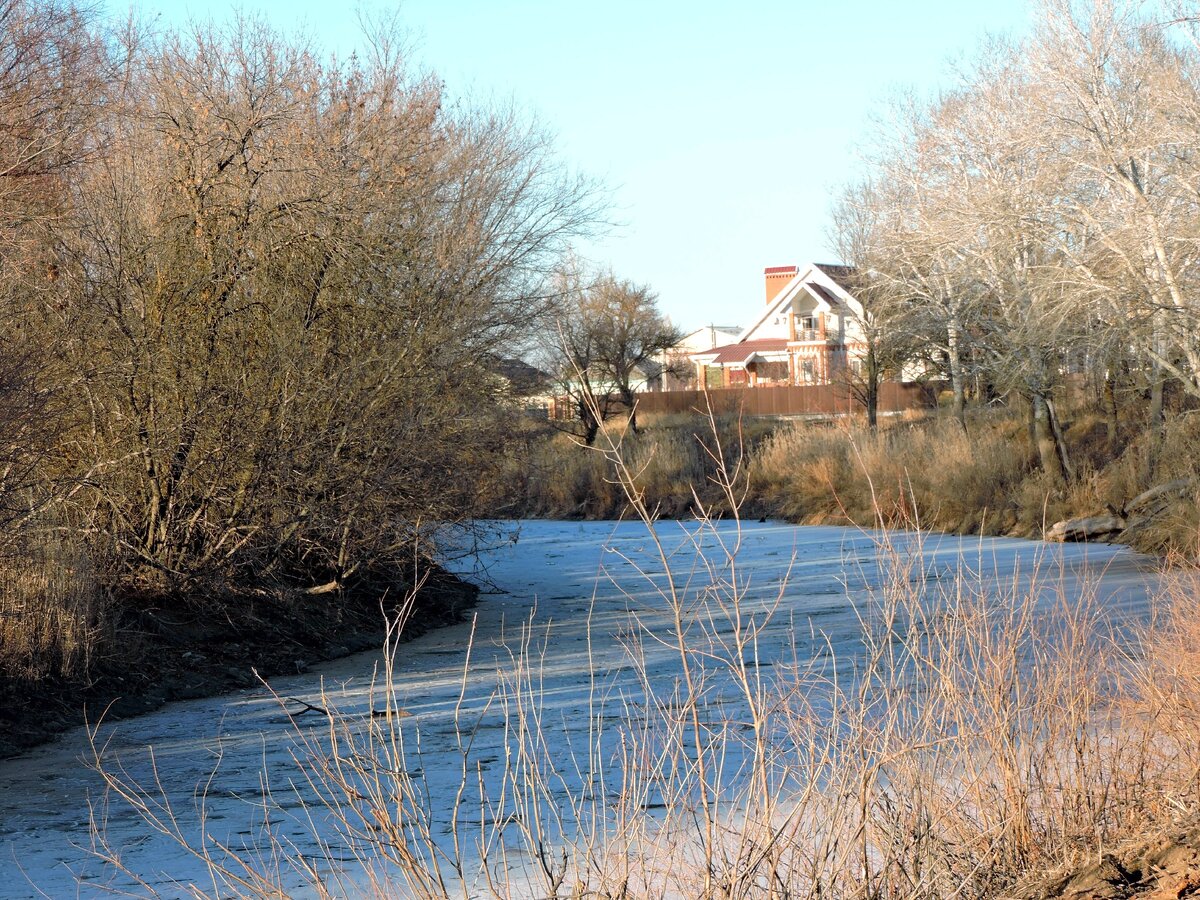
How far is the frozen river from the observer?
17.1 feet

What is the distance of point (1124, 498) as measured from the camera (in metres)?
20.8

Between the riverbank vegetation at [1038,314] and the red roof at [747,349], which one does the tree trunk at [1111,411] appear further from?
the red roof at [747,349]

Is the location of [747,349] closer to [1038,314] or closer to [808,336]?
[808,336]

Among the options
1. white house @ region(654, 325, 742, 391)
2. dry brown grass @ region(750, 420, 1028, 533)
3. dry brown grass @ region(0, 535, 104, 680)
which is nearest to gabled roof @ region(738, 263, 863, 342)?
white house @ region(654, 325, 742, 391)

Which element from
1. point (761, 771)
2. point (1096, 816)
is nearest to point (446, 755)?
point (1096, 816)

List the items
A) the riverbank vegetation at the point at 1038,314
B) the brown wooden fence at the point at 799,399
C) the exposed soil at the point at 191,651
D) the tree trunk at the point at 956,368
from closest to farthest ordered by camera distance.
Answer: the exposed soil at the point at 191,651 → the riverbank vegetation at the point at 1038,314 → the tree trunk at the point at 956,368 → the brown wooden fence at the point at 799,399

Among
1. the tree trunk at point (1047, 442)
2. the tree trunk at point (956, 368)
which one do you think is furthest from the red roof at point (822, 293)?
the tree trunk at point (1047, 442)

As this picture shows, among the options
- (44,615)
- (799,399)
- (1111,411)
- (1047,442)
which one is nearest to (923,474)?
(1047,442)

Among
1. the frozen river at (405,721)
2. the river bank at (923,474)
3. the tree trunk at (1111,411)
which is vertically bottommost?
the frozen river at (405,721)

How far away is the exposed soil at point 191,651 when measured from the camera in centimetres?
838

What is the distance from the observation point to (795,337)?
55.2 meters

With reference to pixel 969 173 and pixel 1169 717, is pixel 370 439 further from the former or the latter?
pixel 969 173

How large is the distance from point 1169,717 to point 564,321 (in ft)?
85.2

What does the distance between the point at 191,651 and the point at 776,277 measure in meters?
55.6
